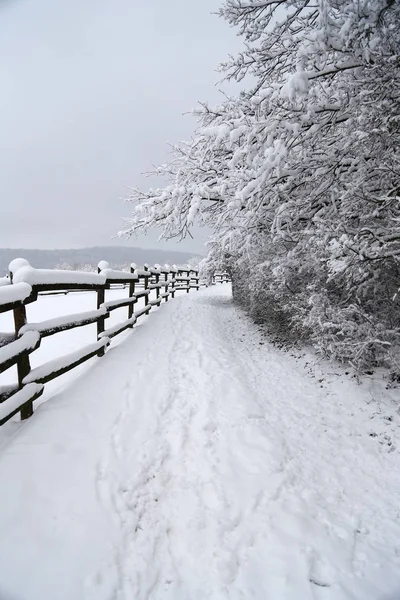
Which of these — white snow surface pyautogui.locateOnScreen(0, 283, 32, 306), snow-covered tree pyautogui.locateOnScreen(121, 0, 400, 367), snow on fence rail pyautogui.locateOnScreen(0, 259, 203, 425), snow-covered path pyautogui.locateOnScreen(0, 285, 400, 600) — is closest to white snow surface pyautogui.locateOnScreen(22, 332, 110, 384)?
snow on fence rail pyautogui.locateOnScreen(0, 259, 203, 425)

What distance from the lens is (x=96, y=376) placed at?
4.48m

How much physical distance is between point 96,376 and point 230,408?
209 cm

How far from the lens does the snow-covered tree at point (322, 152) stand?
3051mm

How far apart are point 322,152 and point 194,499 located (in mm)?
4295

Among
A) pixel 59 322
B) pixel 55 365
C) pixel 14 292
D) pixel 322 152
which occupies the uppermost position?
pixel 322 152

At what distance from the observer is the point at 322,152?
154 inches

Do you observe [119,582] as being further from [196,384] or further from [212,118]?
[212,118]

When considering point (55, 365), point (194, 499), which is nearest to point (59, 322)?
point (55, 365)

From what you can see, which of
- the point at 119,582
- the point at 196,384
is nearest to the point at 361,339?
the point at 196,384

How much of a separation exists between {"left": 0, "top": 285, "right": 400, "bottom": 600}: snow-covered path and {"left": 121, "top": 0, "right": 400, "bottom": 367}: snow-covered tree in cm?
196

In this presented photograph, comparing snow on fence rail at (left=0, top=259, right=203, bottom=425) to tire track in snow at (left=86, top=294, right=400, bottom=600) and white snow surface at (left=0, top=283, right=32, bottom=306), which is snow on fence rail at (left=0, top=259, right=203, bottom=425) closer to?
white snow surface at (left=0, top=283, right=32, bottom=306)

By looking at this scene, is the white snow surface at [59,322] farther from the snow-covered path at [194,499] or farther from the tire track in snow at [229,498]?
the tire track in snow at [229,498]

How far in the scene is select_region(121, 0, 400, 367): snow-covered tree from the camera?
3051 mm

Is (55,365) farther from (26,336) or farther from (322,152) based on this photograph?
(322,152)
